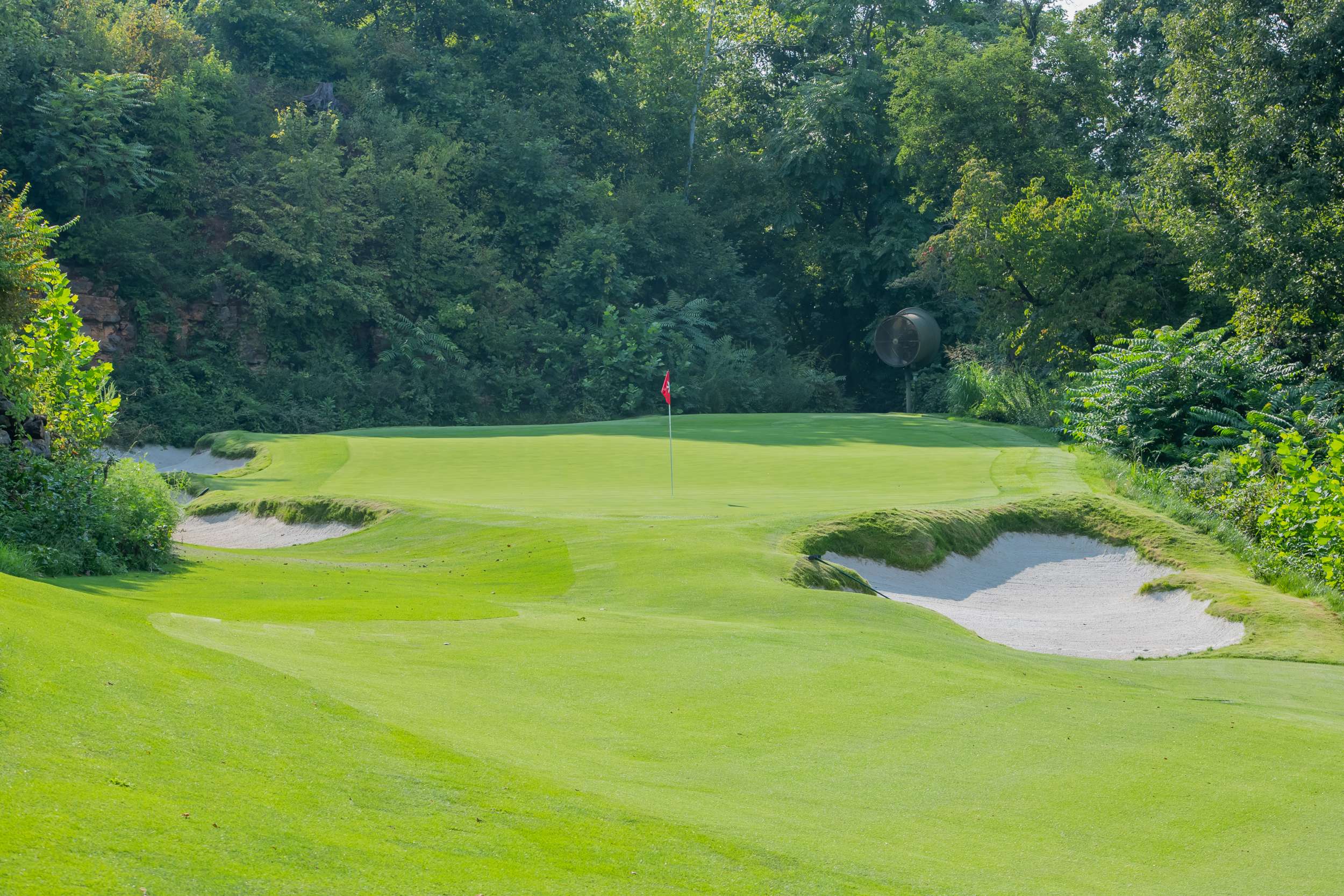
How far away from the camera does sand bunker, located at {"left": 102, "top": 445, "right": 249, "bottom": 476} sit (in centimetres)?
2548

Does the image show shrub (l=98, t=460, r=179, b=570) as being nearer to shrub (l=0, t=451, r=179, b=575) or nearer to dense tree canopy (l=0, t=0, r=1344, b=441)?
shrub (l=0, t=451, r=179, b=575)

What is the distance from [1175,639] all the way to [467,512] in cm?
901

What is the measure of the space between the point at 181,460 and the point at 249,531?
501 inches

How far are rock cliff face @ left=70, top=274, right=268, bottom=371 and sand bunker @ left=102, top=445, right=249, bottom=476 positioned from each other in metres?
5.34

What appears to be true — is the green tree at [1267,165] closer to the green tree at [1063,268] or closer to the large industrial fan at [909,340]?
the green tree at [1063,268]

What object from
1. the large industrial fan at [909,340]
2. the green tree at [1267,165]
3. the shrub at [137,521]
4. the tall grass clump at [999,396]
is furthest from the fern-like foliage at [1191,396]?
the large industrial fan at [909,340]

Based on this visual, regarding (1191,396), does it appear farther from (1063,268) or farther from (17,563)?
(17,563)

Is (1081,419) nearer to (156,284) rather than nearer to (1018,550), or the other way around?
(1018,550)

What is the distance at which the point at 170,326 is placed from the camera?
36844 mm

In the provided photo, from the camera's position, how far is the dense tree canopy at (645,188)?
28.5m

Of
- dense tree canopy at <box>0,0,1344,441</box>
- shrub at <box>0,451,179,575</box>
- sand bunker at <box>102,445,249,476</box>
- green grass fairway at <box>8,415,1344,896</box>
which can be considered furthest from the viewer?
dense tree canopy at <box>0,0,1344,441</box>

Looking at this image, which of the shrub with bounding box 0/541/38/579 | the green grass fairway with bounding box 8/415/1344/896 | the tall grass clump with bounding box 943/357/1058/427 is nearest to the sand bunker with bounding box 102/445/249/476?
the shrub with bounding box 0/541/38/579

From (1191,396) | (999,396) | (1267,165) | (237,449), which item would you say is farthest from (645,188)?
(1191,396)

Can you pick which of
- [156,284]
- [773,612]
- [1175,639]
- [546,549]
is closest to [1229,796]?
[773,612]
